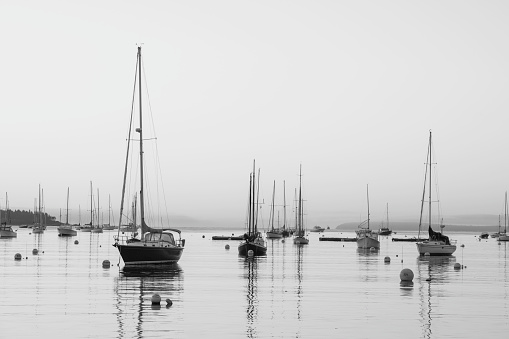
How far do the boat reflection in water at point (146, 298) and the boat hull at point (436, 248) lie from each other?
1534 inches

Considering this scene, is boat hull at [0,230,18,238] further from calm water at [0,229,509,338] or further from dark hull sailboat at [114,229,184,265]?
dark hull sailboat at [114,229,184,265]

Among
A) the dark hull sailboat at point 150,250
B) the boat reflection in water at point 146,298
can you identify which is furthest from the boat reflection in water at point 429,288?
the dark hull sailboat at point 150,250

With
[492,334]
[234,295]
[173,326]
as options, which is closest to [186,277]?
[234,295]

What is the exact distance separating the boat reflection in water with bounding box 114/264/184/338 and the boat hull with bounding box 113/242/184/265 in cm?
42

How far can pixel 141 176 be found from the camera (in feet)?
201

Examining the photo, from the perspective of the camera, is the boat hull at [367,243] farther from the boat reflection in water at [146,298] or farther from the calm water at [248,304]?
the boat reflection in water at [146,298]

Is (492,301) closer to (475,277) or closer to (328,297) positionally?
(328,297)

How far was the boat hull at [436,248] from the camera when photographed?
298ft

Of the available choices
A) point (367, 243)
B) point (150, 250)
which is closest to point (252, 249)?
point (150, 250)

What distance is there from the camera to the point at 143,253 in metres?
59.7

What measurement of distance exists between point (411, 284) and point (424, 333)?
71.1 ft

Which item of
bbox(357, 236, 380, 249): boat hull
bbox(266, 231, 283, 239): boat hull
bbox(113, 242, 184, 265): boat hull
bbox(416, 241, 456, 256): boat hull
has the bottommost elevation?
bbox(266, 231, 283, 239): boat hull

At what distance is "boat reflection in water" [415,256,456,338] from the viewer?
3119 centimetres

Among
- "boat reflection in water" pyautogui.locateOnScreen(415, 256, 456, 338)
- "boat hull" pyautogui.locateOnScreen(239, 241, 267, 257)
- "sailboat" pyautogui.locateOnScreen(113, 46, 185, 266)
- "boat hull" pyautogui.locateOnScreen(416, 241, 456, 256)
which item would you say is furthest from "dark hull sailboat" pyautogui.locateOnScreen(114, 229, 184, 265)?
"boat hull" pyautogui.locateOnScreen(416, 241, 456, 256)
